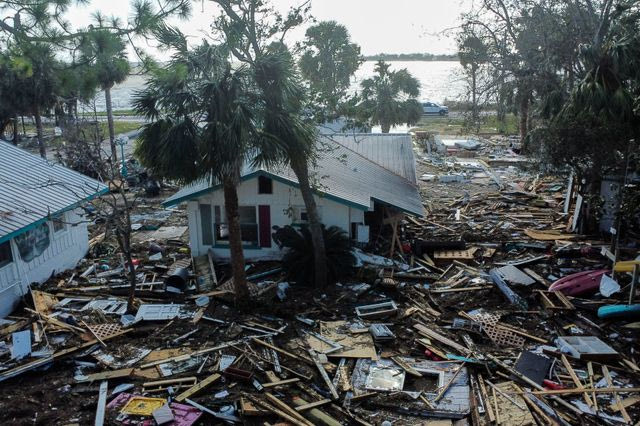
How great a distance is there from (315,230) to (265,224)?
10.7ft

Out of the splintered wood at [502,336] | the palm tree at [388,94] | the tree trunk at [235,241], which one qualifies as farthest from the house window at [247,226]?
the palm tree at [388,94]

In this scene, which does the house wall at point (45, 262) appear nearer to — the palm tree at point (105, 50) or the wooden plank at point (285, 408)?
the palm tree at point (105, 50)

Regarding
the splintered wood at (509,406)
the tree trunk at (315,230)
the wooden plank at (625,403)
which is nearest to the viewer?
the splintered wood at (509,406)

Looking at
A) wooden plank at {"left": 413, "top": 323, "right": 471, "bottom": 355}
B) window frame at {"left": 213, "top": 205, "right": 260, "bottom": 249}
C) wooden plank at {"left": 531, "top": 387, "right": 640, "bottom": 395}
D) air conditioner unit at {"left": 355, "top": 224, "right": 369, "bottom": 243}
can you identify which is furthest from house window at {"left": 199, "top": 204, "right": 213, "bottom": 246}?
wooden plank at {"left": 531, "top": 387, "right": 640, "bottom": 395}

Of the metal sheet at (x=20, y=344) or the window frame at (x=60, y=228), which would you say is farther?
the window frame at (x=60, y=228)

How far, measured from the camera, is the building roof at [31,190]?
603 inches

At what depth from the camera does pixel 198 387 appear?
10.6 m

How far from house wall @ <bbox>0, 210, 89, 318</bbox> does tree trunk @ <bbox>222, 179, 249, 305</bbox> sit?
13.6ft

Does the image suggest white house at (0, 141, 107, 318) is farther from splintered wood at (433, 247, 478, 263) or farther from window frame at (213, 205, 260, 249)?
splintered wood at (433, 247, 478, 263)

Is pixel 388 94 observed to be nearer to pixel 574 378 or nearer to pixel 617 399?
pixel 574 378

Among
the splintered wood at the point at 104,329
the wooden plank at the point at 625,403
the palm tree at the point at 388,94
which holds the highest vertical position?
the palm tree at the point at 388,94

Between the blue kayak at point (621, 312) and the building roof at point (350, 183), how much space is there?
7462 millimetres

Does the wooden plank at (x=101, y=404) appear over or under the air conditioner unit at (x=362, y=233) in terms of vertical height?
under

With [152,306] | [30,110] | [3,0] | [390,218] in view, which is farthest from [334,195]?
[30,110]
